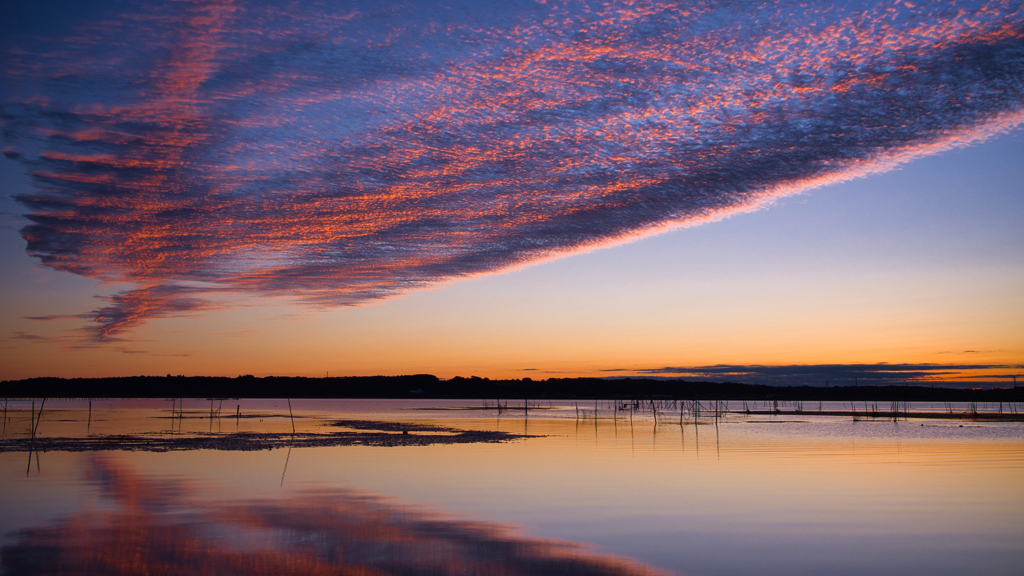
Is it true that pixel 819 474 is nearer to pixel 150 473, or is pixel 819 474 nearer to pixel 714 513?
pixel 714 513

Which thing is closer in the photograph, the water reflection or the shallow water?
the water reflection

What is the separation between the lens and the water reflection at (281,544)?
12.2 m

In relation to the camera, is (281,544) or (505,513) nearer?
(281,544)

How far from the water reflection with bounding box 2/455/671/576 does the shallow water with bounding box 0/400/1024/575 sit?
6 centimetres

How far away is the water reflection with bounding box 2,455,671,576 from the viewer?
12234 millimetres

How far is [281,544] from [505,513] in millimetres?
6095

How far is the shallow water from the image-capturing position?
12984mm

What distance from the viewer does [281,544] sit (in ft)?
45.5

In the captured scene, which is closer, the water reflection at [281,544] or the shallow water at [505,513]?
the water reflection at [281,544]

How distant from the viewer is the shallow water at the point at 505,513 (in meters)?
13.0

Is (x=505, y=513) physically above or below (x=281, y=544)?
below

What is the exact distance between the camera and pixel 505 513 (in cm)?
1800

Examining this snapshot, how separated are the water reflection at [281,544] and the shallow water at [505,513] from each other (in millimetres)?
61

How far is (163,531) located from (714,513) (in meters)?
13.2
